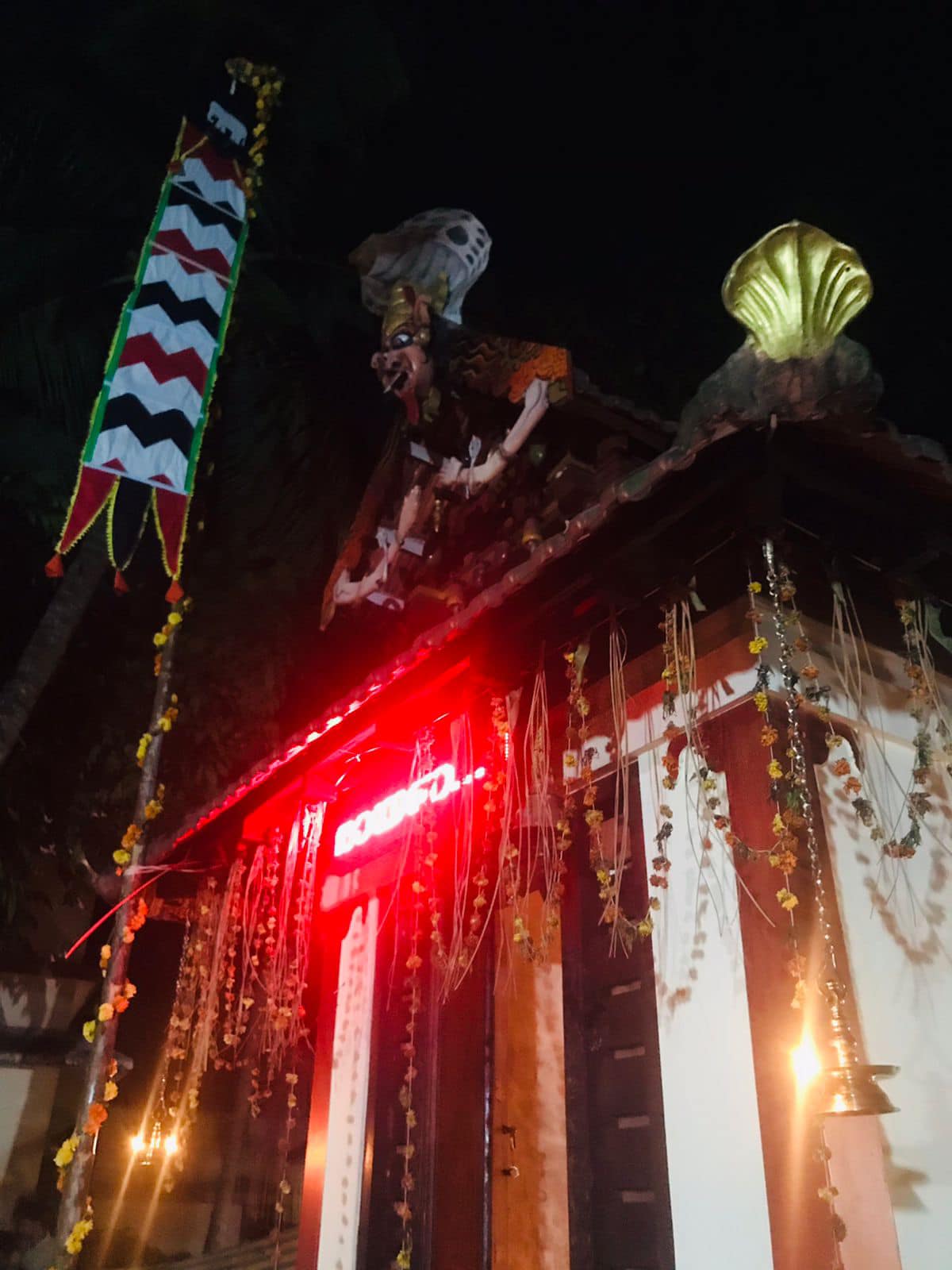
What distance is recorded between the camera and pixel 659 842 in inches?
184

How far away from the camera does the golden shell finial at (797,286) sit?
467 centimetres

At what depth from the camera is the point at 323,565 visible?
13727 mm

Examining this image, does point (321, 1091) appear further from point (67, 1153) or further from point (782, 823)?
point (782, 823)

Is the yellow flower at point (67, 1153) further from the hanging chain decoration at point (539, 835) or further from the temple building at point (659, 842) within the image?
the hanging chain decoration at point (539, 835)

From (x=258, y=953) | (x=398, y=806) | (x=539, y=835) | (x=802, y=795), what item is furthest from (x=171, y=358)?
(x=802, y=795)

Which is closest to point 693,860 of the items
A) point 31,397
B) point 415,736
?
point 415,736

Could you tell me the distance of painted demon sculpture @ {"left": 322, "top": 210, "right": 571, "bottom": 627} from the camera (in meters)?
8.54

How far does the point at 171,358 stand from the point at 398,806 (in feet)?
15.1

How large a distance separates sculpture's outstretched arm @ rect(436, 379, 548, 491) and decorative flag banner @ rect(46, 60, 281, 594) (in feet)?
8.21

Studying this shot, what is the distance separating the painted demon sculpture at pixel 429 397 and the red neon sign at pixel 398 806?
234cm

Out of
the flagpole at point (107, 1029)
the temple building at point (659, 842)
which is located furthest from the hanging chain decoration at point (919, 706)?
the flagpole at point (107, 1029)

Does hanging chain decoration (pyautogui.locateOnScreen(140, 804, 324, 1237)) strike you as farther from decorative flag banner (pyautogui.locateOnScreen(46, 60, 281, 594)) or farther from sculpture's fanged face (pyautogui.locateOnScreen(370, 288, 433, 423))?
sculpture's fanged face (pyautogui.locateOnScreen(370, 288, 433, 423))

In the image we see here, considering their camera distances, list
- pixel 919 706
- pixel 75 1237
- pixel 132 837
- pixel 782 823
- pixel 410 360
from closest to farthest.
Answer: pixel 782 823
pixel 919 706
pixel 75 1237
pixel 132 837
pixel 410 360

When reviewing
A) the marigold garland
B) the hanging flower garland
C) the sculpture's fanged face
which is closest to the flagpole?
the marigold garland
